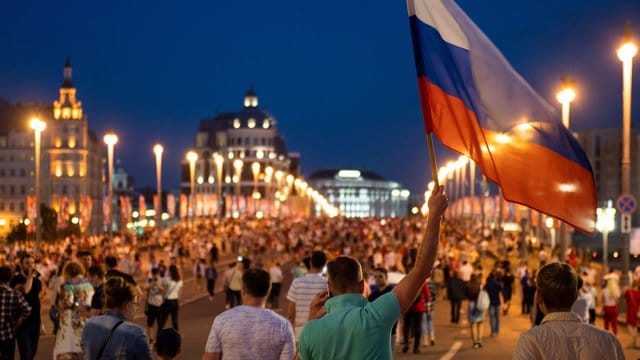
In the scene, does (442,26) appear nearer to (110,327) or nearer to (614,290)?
(110,327)

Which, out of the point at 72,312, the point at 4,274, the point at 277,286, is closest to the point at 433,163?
the point at 4,274

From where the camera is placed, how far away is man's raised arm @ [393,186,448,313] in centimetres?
510

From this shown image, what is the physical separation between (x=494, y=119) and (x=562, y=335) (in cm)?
256

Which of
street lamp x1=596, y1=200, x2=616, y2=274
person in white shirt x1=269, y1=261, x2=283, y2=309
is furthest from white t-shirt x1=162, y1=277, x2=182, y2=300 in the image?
street lamp x1=596, y1=200, x2=616, y2=274

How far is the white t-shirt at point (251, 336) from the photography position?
6.54 meters

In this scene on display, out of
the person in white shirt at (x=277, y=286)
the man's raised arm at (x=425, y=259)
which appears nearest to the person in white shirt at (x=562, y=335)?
the man's raised arm at (x=425, y=259)

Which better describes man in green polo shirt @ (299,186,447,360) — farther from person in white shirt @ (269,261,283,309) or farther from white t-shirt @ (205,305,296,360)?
person in white shirt @ (269,261,283,309)

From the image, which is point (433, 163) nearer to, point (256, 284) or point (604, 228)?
point (256, 284)

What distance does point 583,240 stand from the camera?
354ft

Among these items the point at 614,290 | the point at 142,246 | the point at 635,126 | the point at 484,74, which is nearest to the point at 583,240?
the point at 635,126

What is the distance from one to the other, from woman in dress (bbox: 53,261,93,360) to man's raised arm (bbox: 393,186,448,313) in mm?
6608

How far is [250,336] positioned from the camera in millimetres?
6539

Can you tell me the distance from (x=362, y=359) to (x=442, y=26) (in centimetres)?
278

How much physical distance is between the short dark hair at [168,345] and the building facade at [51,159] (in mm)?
127381
